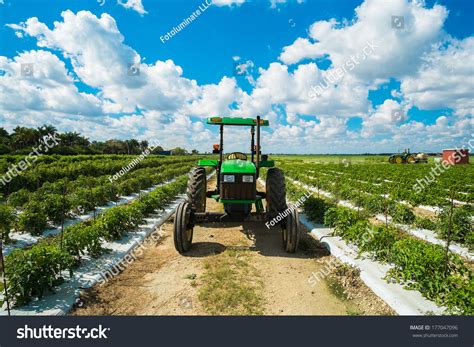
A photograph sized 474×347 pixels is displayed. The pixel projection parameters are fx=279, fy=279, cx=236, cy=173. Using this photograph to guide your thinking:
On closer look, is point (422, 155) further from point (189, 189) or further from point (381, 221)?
point (189, 189)

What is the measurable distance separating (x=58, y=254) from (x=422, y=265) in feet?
18.4

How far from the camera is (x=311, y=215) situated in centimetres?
880

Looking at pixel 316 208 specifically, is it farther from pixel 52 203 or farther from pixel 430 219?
pixel 52 203

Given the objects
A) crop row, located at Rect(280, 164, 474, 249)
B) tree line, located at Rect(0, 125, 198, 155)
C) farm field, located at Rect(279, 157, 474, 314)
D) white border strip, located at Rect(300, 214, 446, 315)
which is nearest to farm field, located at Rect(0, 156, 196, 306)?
white border strip, located at Rect(300, 214, 446, 315)

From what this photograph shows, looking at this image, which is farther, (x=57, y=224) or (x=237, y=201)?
(x=57, y=224)

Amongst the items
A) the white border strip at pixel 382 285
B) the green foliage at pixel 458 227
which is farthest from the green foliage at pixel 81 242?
the green foliage at pixel 458 227

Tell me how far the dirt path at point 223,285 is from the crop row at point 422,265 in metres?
0.73

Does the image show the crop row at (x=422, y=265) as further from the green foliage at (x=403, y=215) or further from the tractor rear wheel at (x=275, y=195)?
the green foliage at (x=403, y=215)

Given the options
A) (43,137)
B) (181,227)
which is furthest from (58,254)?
(43,137)

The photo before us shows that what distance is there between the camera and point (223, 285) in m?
4.57

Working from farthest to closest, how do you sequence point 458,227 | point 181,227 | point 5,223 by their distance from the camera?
point 458,227 → point 5,223 → point 181,227
